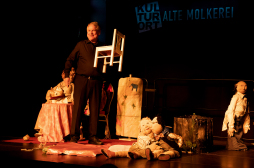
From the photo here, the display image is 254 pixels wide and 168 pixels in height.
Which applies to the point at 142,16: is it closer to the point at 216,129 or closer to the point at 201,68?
the point at 201,68

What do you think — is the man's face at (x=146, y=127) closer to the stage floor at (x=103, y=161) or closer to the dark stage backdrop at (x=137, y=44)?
the stage floor at (x=103, y=161)

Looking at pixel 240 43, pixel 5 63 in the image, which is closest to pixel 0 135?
pixel 5 63

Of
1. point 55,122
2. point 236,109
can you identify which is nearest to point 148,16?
point 236,109

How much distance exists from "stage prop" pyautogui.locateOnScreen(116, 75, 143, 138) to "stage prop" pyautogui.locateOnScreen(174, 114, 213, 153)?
1026 millimetres

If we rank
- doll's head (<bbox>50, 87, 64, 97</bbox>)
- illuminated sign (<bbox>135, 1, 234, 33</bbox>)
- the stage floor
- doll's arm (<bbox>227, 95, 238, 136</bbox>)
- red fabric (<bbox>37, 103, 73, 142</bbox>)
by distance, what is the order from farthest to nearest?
illuminated sign (<bbox>135, 1, 234, 33</bbox>) < doll's head (<bbox>50, 87, 64, 97</bbox>) < red fabric (<bbox>37, 103, 73, 142</bbox>) < doll's arm (<bbox>227, 95, 238, 136</bbox>) < the stage floor

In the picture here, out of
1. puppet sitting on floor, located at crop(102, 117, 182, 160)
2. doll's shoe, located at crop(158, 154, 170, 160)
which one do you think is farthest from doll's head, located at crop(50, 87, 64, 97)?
doll's shoe, located at crop(158, 154, 170, 160)

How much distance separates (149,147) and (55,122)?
5.78 ft

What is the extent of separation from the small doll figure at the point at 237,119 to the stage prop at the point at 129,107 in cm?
141

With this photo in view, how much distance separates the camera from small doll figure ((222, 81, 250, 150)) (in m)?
4.08

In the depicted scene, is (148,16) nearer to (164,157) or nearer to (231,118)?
(231,118)

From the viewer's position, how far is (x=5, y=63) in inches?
190

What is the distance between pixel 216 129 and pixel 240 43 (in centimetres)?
170

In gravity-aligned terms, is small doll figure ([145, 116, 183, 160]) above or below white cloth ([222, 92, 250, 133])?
below

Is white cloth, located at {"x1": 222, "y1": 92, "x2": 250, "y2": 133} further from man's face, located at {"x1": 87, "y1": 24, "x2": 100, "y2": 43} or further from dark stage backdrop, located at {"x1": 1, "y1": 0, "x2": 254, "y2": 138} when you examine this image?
man's face, located at {"x1": 87, "y1": 24, "x2": 100, "y2": 43}
